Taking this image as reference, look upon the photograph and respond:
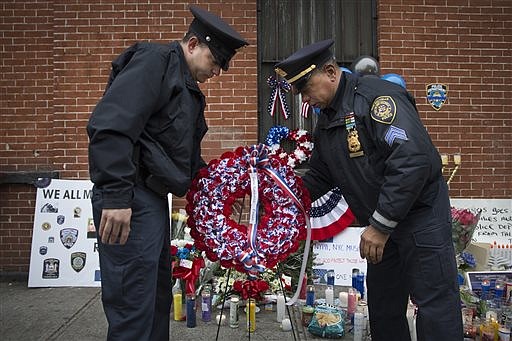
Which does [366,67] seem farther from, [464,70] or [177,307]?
[177,307]

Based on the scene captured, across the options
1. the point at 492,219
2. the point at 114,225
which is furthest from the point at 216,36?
the point at 492,219

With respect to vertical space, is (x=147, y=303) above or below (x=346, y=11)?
below

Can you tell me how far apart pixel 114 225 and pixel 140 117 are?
52cm

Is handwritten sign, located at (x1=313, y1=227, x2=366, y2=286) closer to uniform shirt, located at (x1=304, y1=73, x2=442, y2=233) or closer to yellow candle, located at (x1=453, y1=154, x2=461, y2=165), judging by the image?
yellow candle, located at (x1=453, y1=154, x2=461, y2=165)

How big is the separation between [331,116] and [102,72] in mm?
3795

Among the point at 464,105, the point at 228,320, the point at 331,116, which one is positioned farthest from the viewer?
the point at 464,105

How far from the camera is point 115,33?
5.70 m

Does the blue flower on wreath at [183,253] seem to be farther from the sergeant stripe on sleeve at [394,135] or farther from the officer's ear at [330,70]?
the sergeant stripe on sleeve at [394,135]

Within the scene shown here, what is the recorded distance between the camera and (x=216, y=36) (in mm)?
2561

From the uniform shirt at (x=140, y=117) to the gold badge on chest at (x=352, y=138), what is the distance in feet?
2.74

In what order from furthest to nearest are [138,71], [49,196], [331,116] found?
[49,196]
[331,116]
[138,71]

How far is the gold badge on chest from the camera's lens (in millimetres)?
2600

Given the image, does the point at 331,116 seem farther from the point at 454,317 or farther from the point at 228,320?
the point at 228,320

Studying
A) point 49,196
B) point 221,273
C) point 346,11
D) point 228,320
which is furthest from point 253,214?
point 346,11
